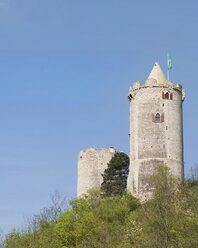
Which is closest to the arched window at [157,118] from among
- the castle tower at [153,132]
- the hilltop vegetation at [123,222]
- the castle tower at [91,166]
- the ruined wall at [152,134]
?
the castle tower at [153,132]

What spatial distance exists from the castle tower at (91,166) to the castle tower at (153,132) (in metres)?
Answer: 6.24

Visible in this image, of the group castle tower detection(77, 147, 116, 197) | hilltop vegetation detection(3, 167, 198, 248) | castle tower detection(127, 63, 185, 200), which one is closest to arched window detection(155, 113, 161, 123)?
castle tower detection(127, 63, 185, 200)

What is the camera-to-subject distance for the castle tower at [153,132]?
182 ft

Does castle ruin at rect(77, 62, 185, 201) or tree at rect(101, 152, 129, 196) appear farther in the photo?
tree at rect(101, 152, 129, 196)

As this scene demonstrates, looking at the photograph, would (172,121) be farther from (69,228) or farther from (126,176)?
(69,228)

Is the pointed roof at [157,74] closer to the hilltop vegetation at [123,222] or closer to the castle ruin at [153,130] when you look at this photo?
the castle ruin at [153,130]

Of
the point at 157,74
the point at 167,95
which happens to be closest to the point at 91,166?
the point at 157,74

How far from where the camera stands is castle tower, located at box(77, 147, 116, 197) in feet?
209

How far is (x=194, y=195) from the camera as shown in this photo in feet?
114

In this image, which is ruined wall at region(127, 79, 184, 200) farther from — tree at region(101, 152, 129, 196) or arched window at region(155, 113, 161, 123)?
tree at region(101, 152, 129, 196)

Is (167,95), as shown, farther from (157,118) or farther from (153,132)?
(153,132)

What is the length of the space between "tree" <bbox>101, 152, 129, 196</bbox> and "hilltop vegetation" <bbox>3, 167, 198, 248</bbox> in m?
1.02

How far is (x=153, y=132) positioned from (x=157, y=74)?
19.8 ft

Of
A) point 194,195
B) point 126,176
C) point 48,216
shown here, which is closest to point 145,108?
point 126,176
